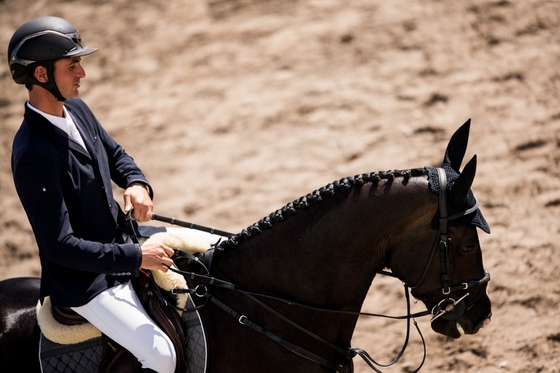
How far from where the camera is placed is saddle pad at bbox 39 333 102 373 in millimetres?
3850

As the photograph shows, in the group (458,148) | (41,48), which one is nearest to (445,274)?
(458,148)

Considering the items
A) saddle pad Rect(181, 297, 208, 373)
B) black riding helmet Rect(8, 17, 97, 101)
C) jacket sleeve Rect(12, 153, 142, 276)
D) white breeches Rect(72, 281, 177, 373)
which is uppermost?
black riding helmet Rect(8, 17, 97, 101)

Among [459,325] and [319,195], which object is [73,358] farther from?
[459,325]

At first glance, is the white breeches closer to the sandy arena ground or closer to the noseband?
the noseband

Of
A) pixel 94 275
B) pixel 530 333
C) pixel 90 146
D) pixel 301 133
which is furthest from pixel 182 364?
pixel 301 133

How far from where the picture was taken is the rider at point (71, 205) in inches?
138

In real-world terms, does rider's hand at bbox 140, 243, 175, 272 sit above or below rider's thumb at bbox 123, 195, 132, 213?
below

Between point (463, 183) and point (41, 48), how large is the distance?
7.50 ft

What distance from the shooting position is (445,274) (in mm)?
3652

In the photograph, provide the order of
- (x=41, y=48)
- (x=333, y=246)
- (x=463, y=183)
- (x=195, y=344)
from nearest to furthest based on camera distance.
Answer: (x=463, y=183) < (x=41, y=48) < (x=333, y=246) < (x=195, y=344)

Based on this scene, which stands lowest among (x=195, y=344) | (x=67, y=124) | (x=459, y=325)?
(x=459, y=325)

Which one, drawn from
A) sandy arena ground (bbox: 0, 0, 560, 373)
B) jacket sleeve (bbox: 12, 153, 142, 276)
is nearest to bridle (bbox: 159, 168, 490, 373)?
jacket sleeve (bbox: 12, 153, 142, 276)

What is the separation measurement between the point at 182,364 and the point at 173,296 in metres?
0.38

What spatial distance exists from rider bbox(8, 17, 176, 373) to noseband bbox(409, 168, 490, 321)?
144 centimetres
